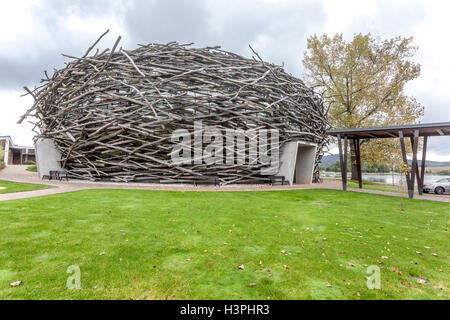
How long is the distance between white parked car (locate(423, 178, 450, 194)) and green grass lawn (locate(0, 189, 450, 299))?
1045cm

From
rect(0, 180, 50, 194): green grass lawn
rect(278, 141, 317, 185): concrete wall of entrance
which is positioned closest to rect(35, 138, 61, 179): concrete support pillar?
rect(0, 180, 50, 194): green grass lawn

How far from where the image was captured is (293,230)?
466 centimetres

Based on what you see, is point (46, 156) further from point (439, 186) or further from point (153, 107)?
point (439, 186)

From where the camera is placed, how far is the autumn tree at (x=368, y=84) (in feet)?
57.7

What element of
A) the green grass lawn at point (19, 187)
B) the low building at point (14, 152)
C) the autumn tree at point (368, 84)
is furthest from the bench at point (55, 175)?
the low building at point (14, 152)

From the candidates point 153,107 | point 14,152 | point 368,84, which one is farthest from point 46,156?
point 14,152

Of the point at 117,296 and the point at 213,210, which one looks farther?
the point at 213,210

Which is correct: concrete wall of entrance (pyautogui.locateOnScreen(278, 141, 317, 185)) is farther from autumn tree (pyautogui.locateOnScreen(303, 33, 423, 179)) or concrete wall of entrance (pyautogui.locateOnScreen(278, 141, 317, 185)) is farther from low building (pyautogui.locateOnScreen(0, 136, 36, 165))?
low building (pyautogui.locateOnScreen(0, 136, 36, 165))

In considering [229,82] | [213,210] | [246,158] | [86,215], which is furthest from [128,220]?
[229,82]

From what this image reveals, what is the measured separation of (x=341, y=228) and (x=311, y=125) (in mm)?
15095

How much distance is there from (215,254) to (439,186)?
17.0m

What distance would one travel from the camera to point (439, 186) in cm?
1348

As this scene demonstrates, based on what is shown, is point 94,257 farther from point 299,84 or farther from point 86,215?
point 299,84

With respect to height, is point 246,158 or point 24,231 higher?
point 246,158
